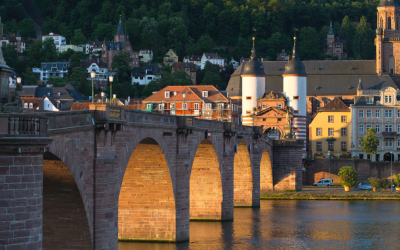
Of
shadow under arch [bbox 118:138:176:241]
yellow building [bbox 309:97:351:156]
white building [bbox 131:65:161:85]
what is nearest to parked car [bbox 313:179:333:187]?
yellow building [bbox 309:97:351:156]

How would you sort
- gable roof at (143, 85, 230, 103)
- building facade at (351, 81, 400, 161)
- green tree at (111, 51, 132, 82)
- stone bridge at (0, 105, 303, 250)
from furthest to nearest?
green tree at (111, 51, 132, 82) → building facade at (351, 81, 400, 161) → gable roof at (143, 85, 230, 103) → stone bridge at (0, 105, 303, 250)

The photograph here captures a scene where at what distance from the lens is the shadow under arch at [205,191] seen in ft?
165

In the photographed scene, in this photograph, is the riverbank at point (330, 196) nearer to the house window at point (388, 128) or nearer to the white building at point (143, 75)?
the house window at point (388, 128)

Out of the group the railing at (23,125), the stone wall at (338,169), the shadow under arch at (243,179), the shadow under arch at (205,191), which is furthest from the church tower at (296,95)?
the railing at (23,125)

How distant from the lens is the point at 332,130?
108250 millimetres

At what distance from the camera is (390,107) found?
104 m

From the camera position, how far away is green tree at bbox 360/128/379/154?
99.9 metres

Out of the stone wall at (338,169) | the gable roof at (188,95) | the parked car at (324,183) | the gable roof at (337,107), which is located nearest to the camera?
the parked car at (324,183)

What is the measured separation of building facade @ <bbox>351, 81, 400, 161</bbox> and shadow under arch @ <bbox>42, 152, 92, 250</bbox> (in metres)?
81.7

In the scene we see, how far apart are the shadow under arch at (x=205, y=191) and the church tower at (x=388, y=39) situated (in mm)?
83852

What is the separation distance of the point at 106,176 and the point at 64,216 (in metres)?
2.50

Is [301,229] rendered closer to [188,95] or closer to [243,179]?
[243,179]

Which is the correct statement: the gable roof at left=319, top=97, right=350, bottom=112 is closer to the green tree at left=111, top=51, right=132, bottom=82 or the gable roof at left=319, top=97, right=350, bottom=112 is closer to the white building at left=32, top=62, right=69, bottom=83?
the green tree at left=111, top=51, right=132, bottom=82

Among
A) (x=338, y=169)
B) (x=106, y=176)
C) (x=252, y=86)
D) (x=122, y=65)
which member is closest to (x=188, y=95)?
(x=252, y=86)
